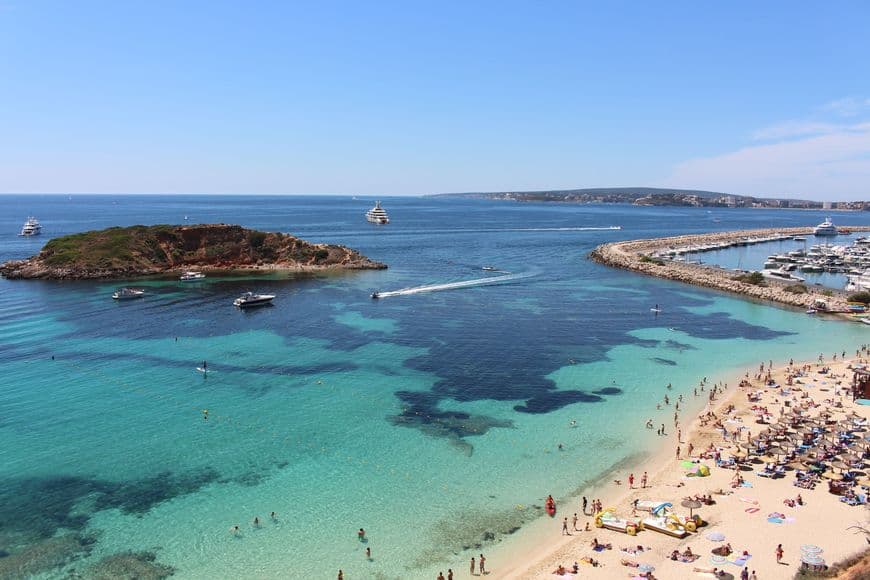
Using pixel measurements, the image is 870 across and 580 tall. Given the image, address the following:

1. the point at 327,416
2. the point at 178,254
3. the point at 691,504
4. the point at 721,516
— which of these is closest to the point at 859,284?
the point at 721,516

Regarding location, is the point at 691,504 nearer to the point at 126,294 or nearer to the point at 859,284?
the point at 126,294

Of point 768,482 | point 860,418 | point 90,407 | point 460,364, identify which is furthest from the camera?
point 460,364

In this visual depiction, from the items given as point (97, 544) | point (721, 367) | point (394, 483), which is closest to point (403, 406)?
point (394, 483)

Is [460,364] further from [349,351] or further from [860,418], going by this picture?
[860,418]

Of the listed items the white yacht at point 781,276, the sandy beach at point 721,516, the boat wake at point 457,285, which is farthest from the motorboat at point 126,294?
the white yacht at point 781,276

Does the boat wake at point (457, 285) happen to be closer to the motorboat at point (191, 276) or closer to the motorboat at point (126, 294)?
the motorboat at point (126, 294)
